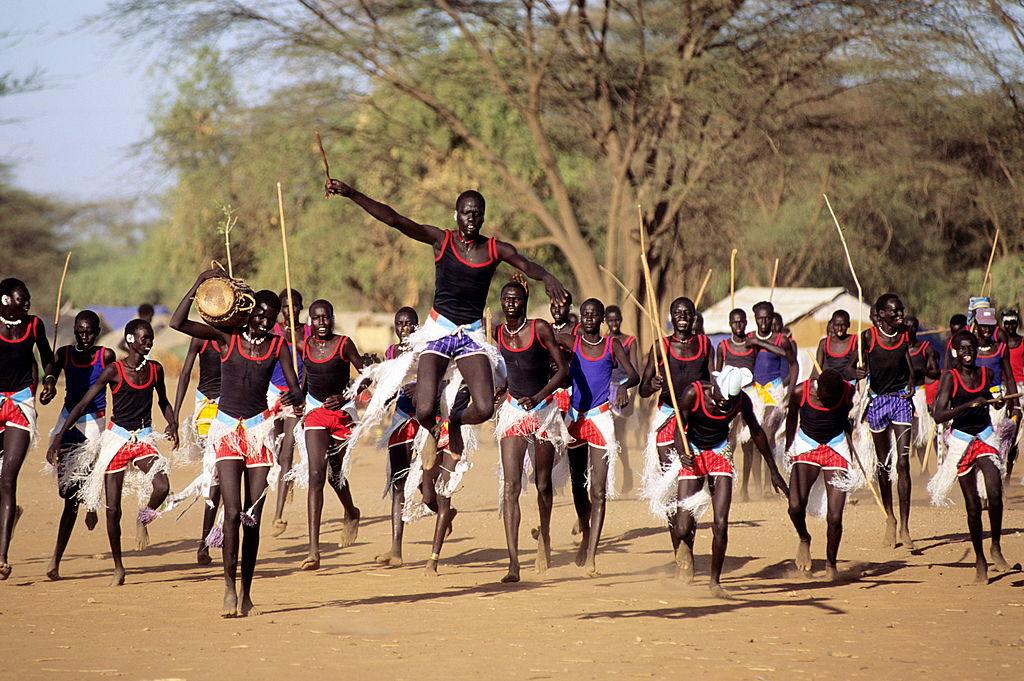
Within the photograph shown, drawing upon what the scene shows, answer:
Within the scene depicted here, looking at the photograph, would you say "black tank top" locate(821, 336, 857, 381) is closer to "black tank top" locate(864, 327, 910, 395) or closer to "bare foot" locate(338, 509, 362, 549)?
"black tank top" locate(864, 327, 910, 395)

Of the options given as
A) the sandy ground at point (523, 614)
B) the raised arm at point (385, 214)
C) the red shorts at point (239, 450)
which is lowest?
the sandy ground at point (523, 614)

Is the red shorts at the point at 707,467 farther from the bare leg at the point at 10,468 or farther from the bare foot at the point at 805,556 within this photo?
the bare leg at the point at 10,468

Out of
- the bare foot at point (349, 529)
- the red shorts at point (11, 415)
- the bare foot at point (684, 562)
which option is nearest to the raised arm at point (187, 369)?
the red shorts at point (11, 415)

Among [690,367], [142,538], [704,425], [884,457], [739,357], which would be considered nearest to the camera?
[704,425]

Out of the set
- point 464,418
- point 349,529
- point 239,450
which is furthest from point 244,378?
point 349,529

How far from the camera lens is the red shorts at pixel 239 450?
28.1ft

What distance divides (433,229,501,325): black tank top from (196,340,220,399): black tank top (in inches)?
146

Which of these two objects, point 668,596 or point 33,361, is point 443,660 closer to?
point 668,596

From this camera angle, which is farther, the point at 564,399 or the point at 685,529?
the point at 564,399

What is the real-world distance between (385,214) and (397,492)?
3.31 meters

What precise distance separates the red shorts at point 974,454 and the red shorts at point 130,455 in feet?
20.5

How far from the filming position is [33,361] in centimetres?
1095

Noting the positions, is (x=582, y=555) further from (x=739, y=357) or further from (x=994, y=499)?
(x=739, y=357)

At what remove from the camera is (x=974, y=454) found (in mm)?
10492
